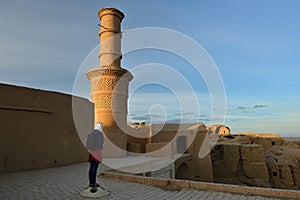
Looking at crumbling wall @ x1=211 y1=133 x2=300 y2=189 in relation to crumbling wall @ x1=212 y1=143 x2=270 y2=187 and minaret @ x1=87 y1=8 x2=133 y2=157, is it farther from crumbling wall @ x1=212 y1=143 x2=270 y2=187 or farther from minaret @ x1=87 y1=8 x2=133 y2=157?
minaret @ x1=87 y1=8 x2=133 y2=157

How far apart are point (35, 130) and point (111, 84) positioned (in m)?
5.63

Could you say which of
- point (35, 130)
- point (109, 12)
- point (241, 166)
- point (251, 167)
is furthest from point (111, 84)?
point (251, 167)

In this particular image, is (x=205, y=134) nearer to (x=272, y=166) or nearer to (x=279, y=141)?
(x=272, y=166)

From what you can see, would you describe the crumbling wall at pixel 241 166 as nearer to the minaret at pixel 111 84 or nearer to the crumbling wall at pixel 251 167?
the crumbling wall at pixel 251 167

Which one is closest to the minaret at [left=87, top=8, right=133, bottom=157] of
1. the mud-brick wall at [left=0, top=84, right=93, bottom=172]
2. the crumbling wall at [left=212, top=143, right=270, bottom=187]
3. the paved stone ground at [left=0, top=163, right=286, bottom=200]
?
the mud-brick wall at [left=0, top=84, right=93, bottom=172]

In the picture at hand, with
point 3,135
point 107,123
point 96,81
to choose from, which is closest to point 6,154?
point 3,135

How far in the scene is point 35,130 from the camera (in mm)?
8922

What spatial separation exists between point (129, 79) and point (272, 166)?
14.7m

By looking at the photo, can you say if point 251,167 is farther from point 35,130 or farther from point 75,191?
point 75,191

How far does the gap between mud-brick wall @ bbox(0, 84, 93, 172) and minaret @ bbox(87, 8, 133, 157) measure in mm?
2476

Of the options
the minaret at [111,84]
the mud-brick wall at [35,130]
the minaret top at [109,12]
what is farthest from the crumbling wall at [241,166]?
the minaret top at [109,12]

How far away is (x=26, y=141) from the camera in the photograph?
8547mm

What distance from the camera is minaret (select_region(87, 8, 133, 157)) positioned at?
13.5 metres

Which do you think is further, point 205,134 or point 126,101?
point 205,134
